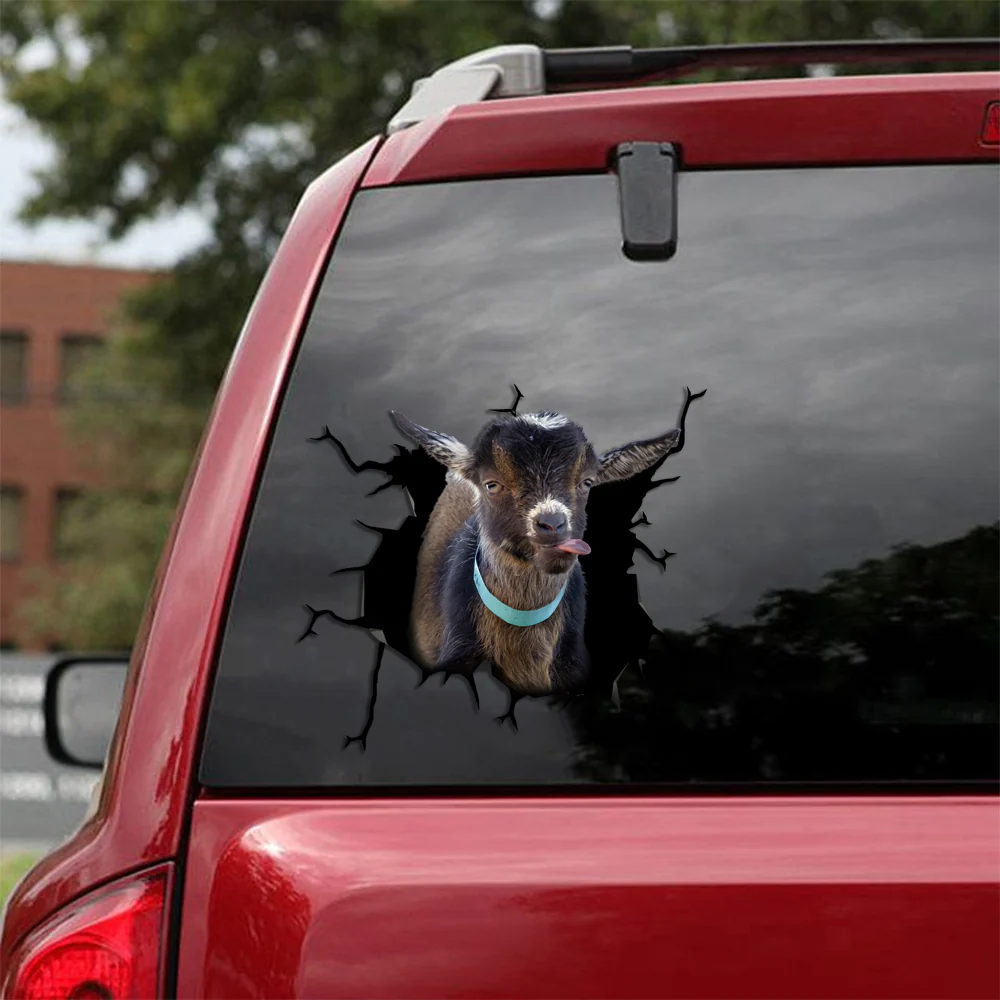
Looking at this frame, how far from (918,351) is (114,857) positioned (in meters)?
0.99

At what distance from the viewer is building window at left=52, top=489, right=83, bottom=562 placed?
38.1 m

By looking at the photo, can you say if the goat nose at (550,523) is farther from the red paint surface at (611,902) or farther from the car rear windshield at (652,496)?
the red paint surface at (611,902)

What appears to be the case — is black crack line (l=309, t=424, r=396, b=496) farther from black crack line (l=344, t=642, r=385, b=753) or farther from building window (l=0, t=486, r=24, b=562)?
building window (l=0, t=486, r=24, b=562)

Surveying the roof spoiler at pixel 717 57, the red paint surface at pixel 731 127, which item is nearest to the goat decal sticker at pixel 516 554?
the red paint surface at pixel 731 127

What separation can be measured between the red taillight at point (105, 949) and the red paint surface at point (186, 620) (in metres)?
0.03

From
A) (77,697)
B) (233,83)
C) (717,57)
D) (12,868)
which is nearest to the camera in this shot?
(77,697)

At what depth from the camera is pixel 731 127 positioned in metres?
1.87

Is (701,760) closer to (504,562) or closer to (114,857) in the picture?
(504,562)

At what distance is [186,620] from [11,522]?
48820 mm

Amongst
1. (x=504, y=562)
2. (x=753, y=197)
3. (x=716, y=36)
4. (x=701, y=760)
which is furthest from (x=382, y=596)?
(x=716, y=36)

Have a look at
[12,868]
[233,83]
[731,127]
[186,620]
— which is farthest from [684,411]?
[233,83]

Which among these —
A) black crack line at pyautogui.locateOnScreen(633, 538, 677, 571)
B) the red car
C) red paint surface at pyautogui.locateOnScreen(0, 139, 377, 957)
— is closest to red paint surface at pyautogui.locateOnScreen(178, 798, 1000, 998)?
the red car

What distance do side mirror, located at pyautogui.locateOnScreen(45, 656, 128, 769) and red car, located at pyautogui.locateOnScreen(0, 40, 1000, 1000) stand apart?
923 mm

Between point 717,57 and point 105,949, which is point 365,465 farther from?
point 717,57
